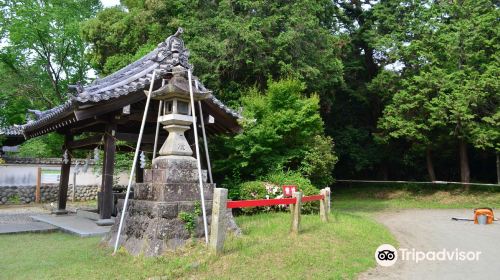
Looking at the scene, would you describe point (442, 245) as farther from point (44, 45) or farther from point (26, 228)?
point (44, 45)

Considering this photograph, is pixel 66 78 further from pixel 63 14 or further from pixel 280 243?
pixel 280 243

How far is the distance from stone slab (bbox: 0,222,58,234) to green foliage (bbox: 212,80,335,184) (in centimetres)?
654

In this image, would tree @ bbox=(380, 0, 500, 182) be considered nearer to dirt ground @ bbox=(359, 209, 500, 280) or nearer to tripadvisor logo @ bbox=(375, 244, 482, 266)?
dirt ground @ bbox=(359, 209, 500, 280)

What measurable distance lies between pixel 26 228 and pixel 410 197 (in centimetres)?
2002

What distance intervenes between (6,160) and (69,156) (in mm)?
8164

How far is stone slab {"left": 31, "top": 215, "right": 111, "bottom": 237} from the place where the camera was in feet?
32.1

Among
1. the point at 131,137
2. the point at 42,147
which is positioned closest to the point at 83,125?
the point at 131,137

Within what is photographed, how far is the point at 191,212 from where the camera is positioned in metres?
7.34

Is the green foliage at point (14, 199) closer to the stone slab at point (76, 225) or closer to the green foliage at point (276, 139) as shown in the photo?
the stone slab at point (76, 225)

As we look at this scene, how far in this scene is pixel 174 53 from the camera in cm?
896

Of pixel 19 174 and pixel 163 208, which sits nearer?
pixel 163 208

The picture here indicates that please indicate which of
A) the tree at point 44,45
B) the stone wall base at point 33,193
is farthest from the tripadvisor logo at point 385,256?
the tree at point 44,45

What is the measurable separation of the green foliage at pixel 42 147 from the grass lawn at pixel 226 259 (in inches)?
625


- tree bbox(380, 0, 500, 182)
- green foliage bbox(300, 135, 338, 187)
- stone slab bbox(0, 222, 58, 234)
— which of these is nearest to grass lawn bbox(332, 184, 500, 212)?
tree bbox(380, 0, 500, 182)
